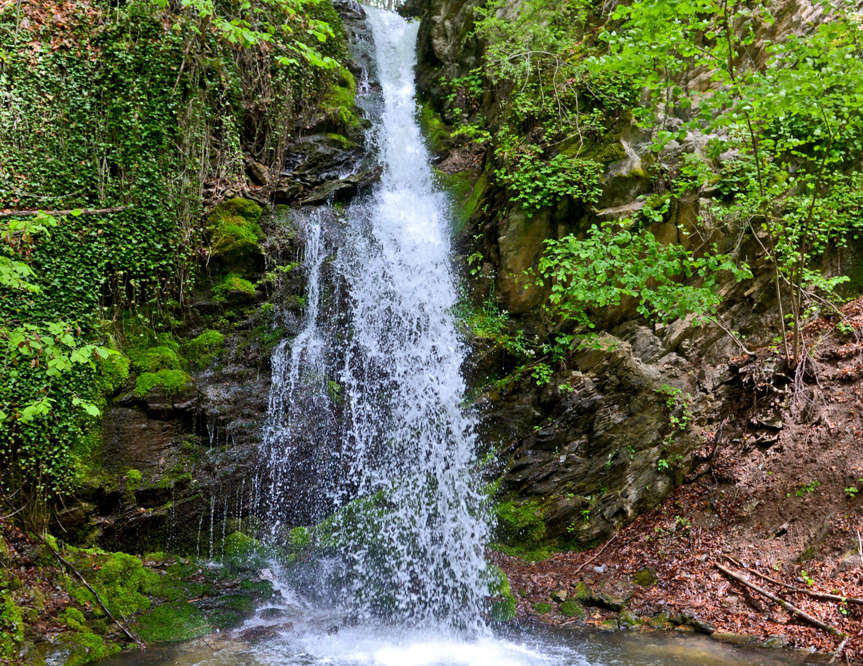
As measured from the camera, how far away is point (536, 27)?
10.0m

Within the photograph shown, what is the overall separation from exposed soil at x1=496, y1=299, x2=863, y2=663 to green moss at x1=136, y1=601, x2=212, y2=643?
147 inches

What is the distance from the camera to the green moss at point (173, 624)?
556 centimetres

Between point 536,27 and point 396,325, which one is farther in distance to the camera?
point 536,27

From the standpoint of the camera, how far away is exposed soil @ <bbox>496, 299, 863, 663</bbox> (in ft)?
17.1

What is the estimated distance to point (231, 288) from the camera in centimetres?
869

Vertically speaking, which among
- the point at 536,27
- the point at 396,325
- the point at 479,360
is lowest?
the point at 479,360

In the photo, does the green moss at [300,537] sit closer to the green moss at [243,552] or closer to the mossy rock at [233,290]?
the green moss at [243,552]

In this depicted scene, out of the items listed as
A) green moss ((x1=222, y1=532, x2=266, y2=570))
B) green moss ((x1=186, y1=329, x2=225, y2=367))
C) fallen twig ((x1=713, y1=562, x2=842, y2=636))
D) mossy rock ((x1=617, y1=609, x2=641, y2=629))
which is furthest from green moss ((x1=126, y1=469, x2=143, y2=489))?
fallen twig ((x1=713, y1=562, x2=842, y2=636))

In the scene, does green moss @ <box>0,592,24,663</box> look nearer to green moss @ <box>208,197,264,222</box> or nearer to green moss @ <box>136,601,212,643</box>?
green moss @ <box>136,601,212,643</box>

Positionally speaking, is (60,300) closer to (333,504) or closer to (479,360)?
(333,504)

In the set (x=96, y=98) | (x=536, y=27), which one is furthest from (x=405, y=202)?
(x=96, y=98)

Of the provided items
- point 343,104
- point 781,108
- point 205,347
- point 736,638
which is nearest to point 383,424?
point 205,347

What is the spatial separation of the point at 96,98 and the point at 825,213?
1041 cm

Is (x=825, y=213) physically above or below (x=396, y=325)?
above
